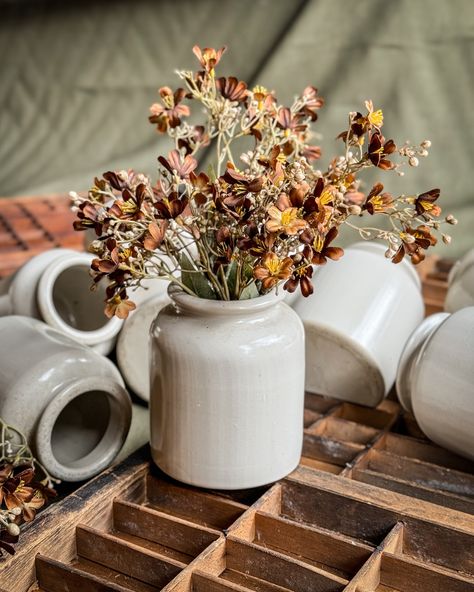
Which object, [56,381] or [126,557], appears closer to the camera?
[126,557]

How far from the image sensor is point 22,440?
0.95 metres

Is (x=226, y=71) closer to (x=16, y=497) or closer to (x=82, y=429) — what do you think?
(x=82, y=429)

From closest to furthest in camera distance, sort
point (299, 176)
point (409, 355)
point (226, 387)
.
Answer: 1. point (299, 176)
2. point (226, 387)
3. point (409, 355)

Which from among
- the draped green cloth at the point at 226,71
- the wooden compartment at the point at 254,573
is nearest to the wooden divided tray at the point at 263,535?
the wooden compartment at the point at 254,573

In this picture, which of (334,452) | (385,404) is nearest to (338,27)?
(385,404)

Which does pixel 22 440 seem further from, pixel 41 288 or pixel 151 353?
pixel 41 288

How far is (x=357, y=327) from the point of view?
3.78ft

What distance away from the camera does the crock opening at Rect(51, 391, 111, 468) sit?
1051 millimetres

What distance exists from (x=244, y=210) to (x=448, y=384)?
0.35 m

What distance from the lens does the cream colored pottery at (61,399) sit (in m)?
0.96

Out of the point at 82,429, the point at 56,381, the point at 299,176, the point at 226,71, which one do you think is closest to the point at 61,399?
the point at 56,381

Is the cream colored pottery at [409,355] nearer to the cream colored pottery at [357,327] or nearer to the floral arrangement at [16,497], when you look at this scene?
the cream colored pottery at [357,327]

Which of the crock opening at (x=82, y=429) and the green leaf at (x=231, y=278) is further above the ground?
the green leaf at (x=231, y=278)

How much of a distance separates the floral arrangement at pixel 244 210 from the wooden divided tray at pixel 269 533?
23 centimetres
